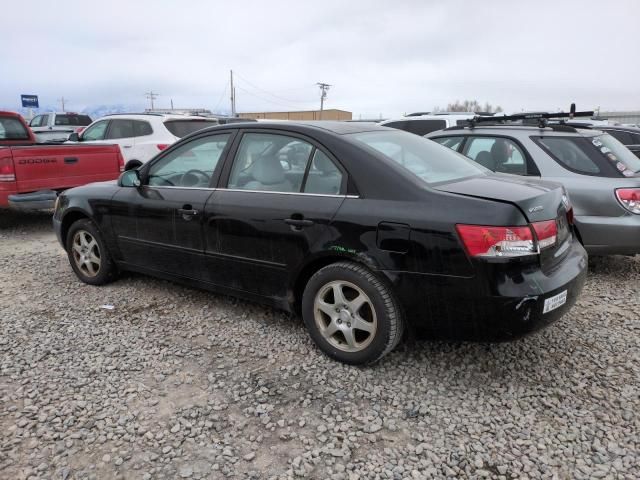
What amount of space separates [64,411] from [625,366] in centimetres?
344

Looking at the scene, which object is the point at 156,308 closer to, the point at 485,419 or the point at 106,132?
the point at 485,419

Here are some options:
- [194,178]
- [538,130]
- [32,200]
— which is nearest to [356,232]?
[194,178]

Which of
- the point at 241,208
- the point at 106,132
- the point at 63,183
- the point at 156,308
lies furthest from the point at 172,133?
the point at 241,208

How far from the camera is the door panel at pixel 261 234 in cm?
312

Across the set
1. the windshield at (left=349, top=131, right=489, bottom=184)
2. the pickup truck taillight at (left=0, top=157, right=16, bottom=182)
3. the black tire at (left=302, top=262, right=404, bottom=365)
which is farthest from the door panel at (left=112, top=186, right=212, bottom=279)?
the pickup truck taillight at (left=0, top=157, right=16, bottom=182)

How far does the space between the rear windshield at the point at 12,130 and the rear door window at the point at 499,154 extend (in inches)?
304

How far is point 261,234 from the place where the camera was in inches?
131

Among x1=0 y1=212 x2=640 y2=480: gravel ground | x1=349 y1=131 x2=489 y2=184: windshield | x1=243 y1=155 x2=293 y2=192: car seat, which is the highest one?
x1=349 y1=131 x2=489 y2=184: windshield

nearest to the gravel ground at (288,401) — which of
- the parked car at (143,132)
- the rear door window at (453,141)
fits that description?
the rear door window at (453,141)

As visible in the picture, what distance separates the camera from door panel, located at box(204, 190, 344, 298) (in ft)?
10.2

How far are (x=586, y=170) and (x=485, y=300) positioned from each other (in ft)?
9.27

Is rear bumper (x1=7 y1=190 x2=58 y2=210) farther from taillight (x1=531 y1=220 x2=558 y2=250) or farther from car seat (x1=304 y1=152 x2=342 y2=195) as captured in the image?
taillight (x1=531 y1=220 x2=558 y2=250)

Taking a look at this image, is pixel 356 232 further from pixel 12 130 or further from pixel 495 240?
pixel 12 130

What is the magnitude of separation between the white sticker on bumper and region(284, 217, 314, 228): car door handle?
144 centimetres
